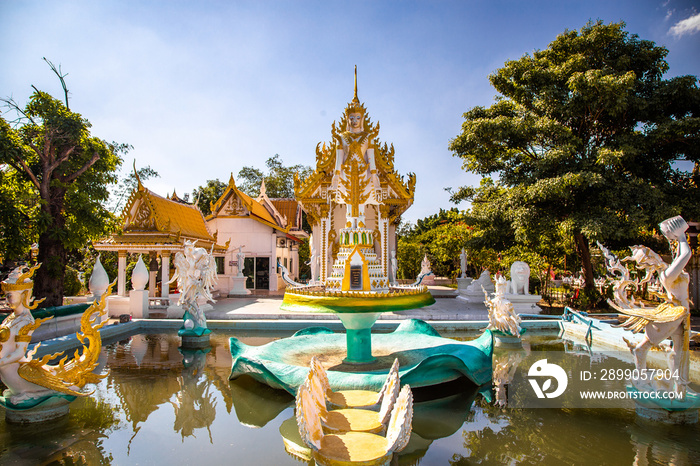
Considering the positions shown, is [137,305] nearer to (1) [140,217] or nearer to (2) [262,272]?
(1) [140,217]

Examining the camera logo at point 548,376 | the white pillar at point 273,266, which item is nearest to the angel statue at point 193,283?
the camera logo at point 548,376

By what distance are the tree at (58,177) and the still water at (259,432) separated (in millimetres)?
5142

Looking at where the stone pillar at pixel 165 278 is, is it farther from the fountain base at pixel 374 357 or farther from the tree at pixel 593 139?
the tree at pixel 593 139

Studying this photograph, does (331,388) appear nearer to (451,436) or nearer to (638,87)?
(451,436)

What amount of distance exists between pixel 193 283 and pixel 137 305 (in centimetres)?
351

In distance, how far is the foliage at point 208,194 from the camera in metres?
29.8

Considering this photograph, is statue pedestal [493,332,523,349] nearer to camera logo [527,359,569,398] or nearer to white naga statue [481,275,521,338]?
white naga statue [481,275,521,338]

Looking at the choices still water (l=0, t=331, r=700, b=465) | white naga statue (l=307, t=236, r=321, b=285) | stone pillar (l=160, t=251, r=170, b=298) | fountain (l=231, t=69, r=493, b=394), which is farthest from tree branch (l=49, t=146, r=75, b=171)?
white naga statue (l=307, t=236, r=321, b=285)

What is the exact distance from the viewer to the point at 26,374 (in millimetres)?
4582

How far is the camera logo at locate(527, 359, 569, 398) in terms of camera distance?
586 centimetres

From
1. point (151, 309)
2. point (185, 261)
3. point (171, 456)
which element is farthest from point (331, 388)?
point (151, 309)

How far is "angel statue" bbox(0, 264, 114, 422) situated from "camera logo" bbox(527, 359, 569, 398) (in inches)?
236

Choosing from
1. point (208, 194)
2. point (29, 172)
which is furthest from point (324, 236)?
point (208, 194)

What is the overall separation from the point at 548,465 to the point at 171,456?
3618 mm
